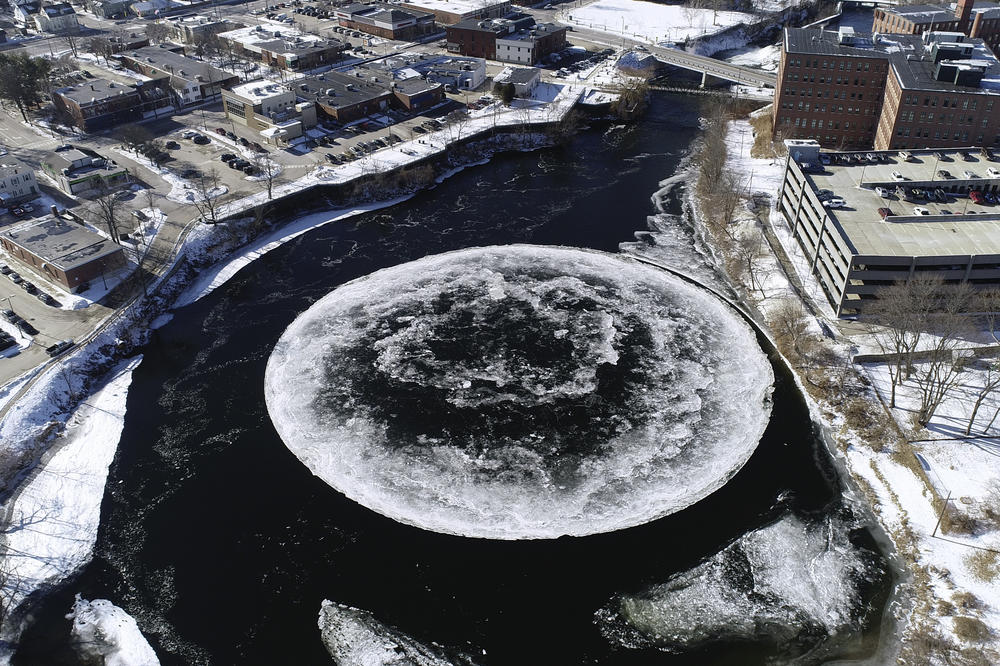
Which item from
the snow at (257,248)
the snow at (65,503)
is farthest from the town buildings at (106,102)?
the snow at (65,503)

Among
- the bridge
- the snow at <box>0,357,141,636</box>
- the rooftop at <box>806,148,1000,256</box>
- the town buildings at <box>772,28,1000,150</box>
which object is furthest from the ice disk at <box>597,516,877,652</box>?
the bridge

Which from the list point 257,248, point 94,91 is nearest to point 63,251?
point 257,248

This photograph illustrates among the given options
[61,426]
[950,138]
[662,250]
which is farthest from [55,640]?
[950,138]

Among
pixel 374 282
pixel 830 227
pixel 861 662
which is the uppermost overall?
pixel 830 227

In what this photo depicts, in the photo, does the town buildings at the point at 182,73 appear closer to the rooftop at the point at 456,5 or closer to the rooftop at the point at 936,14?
the rooftop at the point at 456,5

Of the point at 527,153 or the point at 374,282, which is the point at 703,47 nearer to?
the point at 527,153

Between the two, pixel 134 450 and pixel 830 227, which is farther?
pixel 830 227
